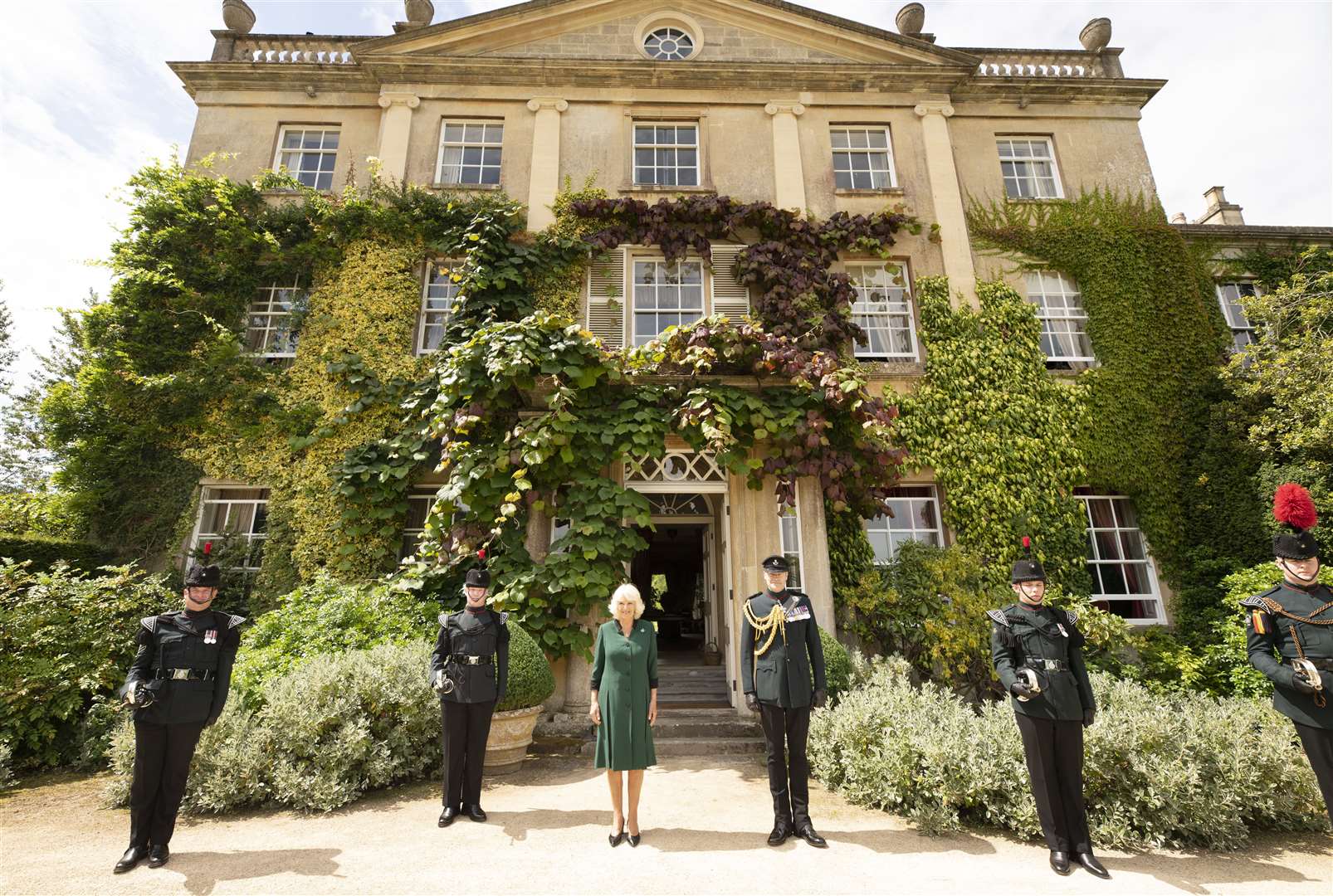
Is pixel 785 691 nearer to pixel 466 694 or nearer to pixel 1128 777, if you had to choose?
pixel 466 694

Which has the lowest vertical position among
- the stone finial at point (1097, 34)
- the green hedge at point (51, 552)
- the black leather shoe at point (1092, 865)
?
the black leather shoe at point (1092, 865)

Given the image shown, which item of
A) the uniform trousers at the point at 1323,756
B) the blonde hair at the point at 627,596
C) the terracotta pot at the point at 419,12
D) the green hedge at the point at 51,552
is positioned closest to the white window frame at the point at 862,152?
the terracotta pot at the point at 419,12

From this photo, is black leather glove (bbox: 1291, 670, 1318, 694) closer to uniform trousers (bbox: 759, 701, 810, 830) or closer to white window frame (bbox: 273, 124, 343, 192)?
uniform trousers (bbox: 759, 701, 810, 830)

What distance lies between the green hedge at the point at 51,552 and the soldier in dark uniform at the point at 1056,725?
1108cm

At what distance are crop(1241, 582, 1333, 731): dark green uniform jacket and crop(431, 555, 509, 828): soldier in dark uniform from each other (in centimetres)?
552

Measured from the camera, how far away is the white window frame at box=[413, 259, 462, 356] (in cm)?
Result: 1045

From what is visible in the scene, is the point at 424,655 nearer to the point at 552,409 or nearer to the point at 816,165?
the point at 552,409

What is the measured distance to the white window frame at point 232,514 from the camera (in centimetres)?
947

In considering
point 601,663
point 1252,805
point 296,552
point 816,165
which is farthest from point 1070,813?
point 816,165

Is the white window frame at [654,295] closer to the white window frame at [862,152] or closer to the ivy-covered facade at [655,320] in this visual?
the ivy-covered facade at [655,320]

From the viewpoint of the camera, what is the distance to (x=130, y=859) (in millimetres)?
3955

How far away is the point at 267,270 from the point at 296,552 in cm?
518

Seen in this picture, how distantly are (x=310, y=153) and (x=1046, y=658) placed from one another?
14.1 m

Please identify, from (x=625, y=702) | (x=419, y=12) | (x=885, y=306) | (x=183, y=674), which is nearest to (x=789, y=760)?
(x=625, y=702)
